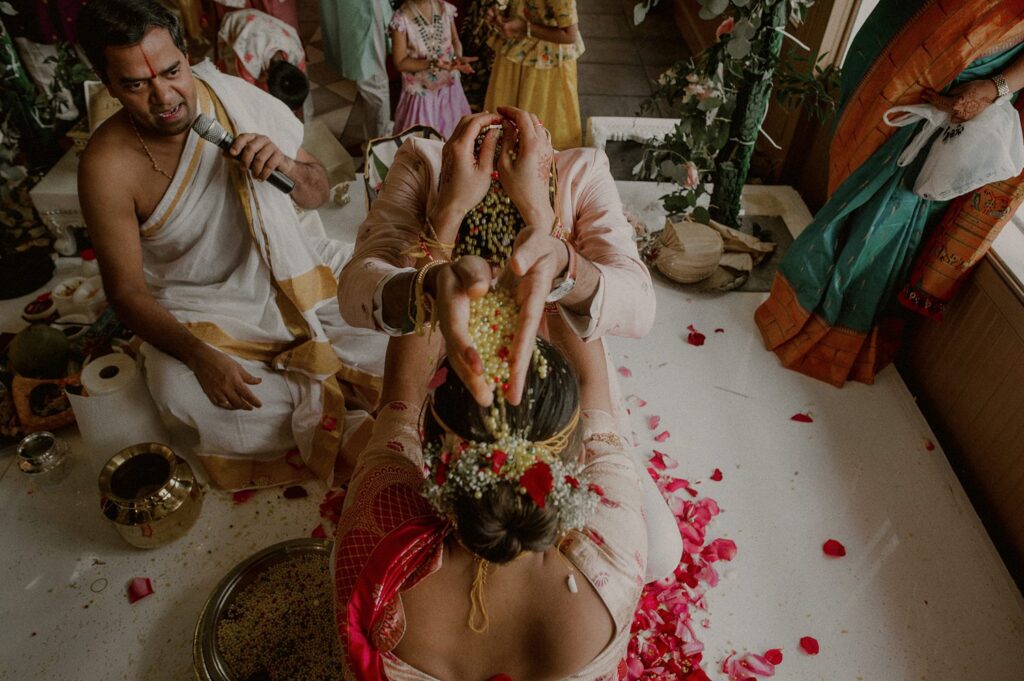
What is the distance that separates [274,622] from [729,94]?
8.69 ft

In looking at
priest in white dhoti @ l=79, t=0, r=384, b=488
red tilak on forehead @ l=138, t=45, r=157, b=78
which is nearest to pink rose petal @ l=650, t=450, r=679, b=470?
priest in white dhoti @ l=79, t=0, r=384, b=488

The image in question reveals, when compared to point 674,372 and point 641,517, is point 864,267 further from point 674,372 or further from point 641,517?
point 641,517

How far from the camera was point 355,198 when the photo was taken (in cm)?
353

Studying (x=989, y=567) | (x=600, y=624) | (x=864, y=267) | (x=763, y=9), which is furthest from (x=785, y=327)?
(x=600, y=624)

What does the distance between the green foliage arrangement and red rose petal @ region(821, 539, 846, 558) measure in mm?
1544

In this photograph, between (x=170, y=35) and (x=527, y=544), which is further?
(x=170, y=35)

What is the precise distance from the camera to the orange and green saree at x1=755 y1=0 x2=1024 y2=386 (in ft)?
6.85

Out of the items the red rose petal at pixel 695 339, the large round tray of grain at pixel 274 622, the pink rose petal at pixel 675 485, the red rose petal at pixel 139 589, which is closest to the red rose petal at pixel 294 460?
the large round tray of grain at pixel 274 622

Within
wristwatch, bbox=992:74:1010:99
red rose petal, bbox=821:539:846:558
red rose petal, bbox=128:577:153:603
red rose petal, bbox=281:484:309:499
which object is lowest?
red rose petal, bbox=128:577:153:603

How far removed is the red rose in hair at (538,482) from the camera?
1.08 meters

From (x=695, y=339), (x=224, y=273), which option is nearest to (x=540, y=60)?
(x=695, y=339)

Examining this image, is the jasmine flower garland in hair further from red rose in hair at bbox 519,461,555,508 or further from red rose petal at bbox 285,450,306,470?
red rose petal at bbox 285,450,306,470

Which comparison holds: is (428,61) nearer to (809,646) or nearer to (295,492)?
(295,492)

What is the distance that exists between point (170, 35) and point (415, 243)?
3.11 feet
